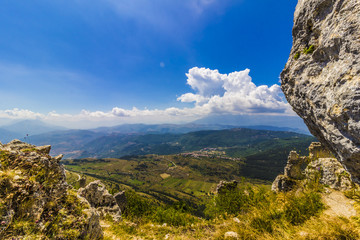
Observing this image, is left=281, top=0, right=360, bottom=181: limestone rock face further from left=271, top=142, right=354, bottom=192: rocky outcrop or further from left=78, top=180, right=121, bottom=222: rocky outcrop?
left=78, top=180, right=121, bottom=222: rocky outcrop

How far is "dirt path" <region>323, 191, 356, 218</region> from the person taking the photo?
6.62 metres

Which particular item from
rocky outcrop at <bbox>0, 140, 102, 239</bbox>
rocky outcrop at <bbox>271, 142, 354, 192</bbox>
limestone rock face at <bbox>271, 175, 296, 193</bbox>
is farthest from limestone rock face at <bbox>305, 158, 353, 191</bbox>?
rocky outcrop at <bbox>0, 140, 102, 239</bbox>

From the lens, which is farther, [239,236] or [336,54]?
[239,236]

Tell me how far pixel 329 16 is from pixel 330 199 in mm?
9470

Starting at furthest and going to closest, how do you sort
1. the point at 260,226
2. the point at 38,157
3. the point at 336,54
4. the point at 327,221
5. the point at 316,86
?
the point at 38,157, the point at 260,226, the point at 327,221, the point at 316,86, the point at 336,54

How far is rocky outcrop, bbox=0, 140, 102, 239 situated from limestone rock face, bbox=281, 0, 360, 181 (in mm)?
10150

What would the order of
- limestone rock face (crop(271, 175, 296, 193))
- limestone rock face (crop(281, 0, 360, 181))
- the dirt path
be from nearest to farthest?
limestone rock face (crop(281, 0, 360, 181)) → the dirt path → limestone rock face (crop(271, 175, 296, 193))

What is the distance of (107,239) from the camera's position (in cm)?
700

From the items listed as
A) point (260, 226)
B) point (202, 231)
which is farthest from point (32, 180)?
point (260, 226)

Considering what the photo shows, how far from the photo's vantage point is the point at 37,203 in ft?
18.7

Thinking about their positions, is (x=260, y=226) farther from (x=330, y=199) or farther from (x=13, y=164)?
(x=13, y=164)

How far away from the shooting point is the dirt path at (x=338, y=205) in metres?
6.62

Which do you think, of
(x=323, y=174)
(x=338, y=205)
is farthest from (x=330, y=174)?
(x=338, y=205)

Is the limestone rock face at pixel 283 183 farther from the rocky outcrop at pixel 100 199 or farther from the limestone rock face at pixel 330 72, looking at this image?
the rocky outcrop at pixel 100 199
